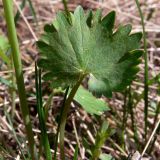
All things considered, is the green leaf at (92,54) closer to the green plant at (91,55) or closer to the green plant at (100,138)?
the green plant at (91,55)

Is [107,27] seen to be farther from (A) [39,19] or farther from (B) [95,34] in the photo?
(A) [39,19]

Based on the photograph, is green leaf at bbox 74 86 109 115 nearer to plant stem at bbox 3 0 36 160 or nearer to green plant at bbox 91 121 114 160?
green plant at bbox 91 121 114 160

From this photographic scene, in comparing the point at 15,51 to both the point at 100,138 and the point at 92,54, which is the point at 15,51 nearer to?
the point at 92,54

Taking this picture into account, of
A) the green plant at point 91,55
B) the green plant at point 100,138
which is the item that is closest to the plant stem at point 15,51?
the green plant at point 91,55

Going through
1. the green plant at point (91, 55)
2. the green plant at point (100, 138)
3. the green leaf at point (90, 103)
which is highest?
the green plant at point (91, 55)

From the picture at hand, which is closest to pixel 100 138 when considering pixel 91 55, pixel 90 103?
pixel 90 103

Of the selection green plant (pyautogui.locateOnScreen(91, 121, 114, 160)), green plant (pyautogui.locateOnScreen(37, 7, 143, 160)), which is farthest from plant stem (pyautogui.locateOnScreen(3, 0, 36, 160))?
green plant (pyautogui.locateOnScreen(91, 121, 114, 160))
